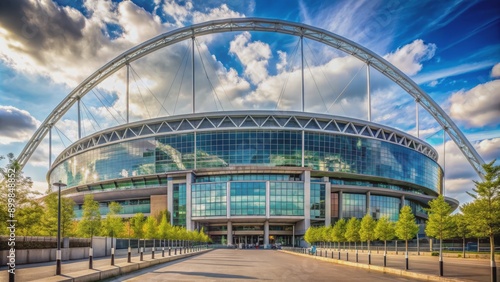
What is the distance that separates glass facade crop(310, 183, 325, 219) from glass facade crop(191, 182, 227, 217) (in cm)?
2186

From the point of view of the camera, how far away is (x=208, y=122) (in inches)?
4200

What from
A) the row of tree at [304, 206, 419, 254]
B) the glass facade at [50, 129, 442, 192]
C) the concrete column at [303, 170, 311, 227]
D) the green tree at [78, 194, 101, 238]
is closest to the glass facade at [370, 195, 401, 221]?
the glass facade at [50, 129, 442, 192]

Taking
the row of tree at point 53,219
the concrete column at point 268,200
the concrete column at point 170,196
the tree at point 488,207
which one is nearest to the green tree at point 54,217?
the row of tree at point 53,219

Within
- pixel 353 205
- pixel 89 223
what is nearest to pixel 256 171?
pixel 353 205

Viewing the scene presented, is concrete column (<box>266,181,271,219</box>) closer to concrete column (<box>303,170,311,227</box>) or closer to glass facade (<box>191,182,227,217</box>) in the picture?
concrete column (<box>303,170,311,227</box>)

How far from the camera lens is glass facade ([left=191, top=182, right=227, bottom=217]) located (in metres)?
100

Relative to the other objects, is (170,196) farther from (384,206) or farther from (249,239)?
(384,206)

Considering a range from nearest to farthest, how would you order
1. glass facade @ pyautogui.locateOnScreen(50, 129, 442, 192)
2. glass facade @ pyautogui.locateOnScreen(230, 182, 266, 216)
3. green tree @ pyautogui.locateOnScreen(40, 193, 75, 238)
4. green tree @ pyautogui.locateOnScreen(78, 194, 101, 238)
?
green tree @ pyautogui.locateOnScreen(40, 193, 75, 238) < green tree @ pyautogui.locateOnScreen(78, 194, 101, 238) < glass facade @ pyautogui.locateOnScreen(230, 182, 266, 216) < glass facade @ pyautogui.locateOnScreen(50, 129, 442, 192)

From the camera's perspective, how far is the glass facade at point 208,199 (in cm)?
10050

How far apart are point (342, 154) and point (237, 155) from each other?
2768 cm

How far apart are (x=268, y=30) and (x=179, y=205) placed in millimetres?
52538

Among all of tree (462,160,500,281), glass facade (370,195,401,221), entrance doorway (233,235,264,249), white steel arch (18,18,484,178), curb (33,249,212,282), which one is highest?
white steel arch (18,18,484,178)

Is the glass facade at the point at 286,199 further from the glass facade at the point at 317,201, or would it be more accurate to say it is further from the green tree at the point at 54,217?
the green tree at the point at 54,217

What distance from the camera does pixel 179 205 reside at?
10481 cm
